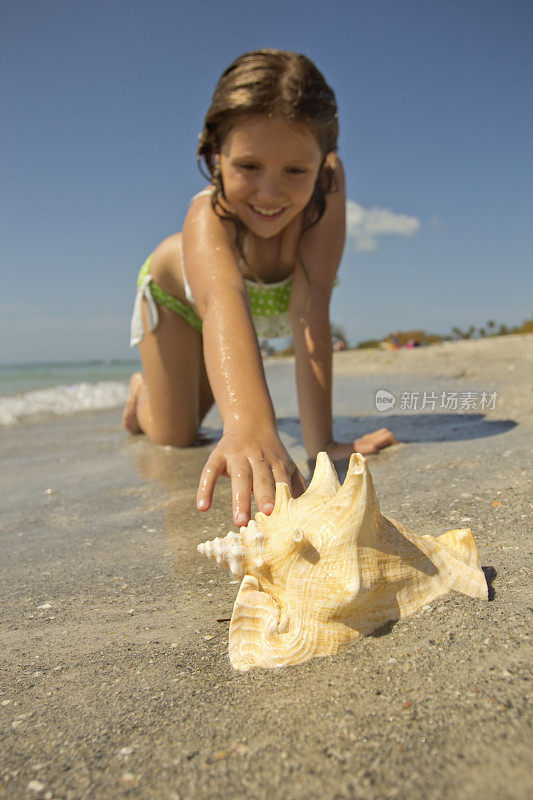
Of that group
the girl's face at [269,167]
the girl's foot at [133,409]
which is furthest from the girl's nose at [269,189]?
the girl's foot at [133,409]

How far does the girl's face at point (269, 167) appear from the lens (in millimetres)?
2574

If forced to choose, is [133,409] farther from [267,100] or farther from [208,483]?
[208,483]

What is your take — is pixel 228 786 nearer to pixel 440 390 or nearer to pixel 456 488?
pixel 456 488

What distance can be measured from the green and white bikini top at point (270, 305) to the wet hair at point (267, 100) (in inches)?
28.3

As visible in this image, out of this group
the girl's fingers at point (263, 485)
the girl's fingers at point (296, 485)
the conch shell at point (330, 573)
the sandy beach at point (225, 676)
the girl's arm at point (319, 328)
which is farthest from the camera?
the girl's arm at point (319, 328)

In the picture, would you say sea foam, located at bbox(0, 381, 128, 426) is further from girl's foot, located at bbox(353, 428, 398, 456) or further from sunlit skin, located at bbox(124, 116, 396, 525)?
girl's foot, located at bbox(353, 428, 398, 456)

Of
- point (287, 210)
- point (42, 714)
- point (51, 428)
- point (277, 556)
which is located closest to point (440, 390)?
point (287, 210)

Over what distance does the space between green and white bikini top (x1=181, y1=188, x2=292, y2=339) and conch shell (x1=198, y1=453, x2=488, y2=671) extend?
7.68ft

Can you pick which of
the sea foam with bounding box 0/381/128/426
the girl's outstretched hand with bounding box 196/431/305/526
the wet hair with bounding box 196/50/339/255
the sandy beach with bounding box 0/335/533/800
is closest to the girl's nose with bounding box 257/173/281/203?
the wet hair with bounding box 196/50/339/255

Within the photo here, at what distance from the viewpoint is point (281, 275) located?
3.66 meters

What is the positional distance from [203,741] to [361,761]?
29cm

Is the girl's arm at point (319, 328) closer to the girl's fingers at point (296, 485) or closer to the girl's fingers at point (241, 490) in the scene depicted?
the girl's fingers at point (296, 485)

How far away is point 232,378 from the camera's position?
2.22 metres

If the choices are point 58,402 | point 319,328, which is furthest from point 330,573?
point 58,402
